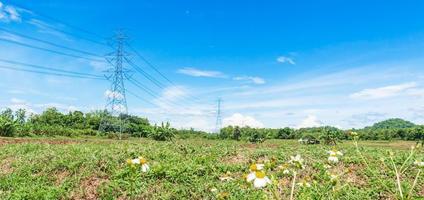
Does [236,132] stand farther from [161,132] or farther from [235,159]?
[235,159]

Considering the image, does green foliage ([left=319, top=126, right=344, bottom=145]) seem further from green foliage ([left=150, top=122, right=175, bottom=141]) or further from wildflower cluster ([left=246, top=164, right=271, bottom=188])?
wildflower cluster ([left=246, top=164, right=271, bottom=188])

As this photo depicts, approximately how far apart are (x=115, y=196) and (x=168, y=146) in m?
3.04

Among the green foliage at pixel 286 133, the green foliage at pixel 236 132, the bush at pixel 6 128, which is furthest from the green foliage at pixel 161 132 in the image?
the green foliage at pixel 286 133

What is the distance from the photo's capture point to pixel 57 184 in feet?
26.8

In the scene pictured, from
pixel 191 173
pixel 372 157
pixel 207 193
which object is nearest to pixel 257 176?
pixel 207 193

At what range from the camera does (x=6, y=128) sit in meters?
30.6

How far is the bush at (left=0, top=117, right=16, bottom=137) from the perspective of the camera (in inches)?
1197

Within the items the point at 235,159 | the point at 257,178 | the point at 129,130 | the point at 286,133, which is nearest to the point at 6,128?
the point at 129,130

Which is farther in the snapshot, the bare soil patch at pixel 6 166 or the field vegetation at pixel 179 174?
the bare soil patch at pixel 6 166

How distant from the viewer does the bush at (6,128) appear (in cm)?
3041

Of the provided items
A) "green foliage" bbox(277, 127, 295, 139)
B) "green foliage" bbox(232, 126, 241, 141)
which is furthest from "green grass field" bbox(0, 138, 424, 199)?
"green foliage" bbox(277, 127, 295, 139)

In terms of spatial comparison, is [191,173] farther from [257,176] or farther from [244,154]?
[257,176]

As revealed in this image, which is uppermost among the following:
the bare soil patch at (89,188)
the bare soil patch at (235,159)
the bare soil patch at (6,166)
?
the bare soil patch at (235,159)

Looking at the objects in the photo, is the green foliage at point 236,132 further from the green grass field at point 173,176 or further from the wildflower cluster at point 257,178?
the wildflower cluster at point 257,178
